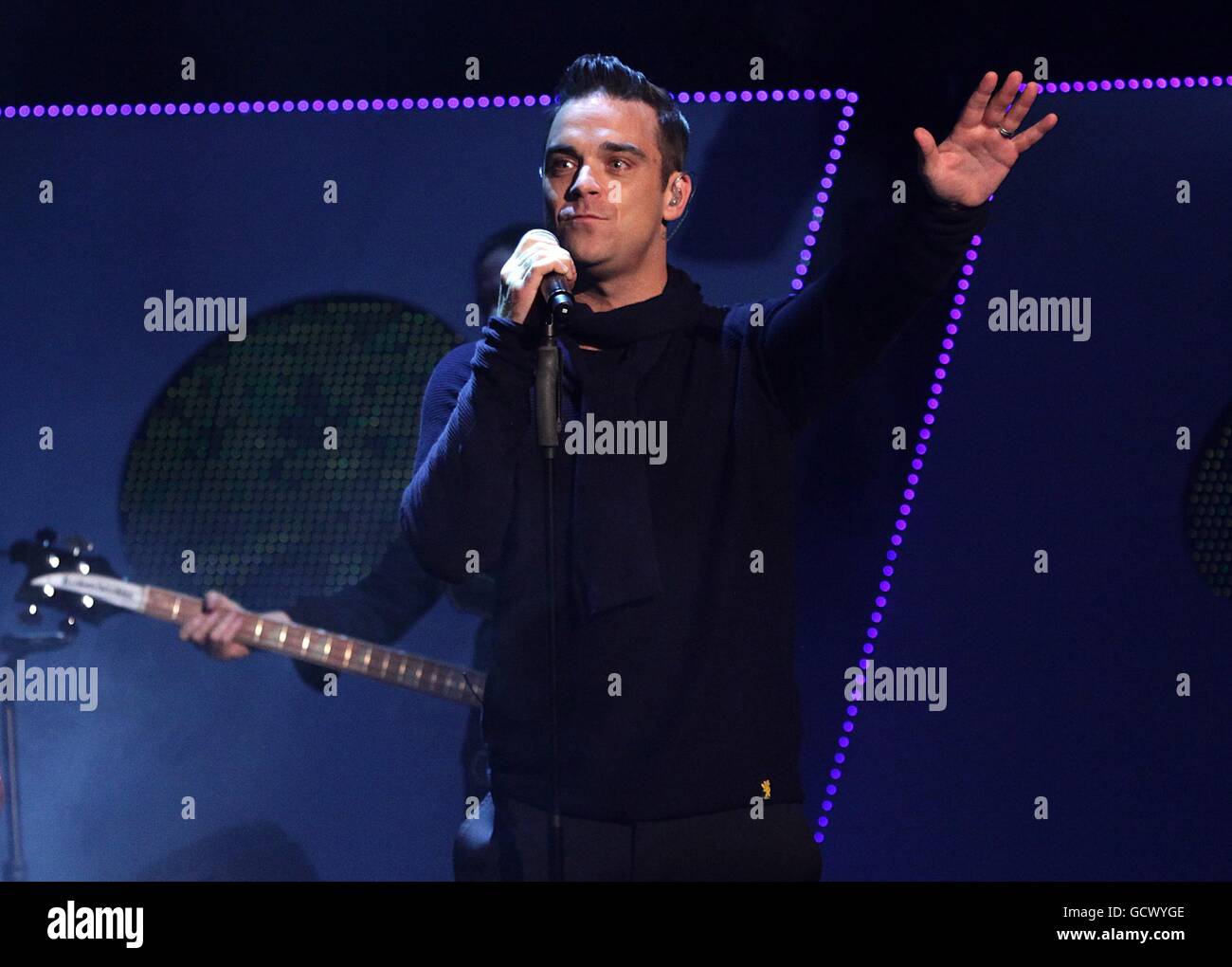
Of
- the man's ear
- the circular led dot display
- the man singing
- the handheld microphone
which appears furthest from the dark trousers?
the man's ear

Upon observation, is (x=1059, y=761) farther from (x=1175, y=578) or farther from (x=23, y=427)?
(x=23, y=427)

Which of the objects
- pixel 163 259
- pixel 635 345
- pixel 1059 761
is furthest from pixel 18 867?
pixel 1059 761

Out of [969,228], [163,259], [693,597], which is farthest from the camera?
[163,259]

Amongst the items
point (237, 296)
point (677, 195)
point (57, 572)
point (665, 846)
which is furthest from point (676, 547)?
point (57, 572)

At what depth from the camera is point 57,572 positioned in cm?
280

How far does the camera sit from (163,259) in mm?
2820

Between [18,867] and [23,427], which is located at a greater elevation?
[23,427]

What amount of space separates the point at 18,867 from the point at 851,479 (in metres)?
1.76

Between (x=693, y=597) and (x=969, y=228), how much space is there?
73 cm

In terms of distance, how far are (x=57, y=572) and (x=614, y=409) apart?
116cm

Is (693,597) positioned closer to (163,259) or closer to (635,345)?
(635,345)
